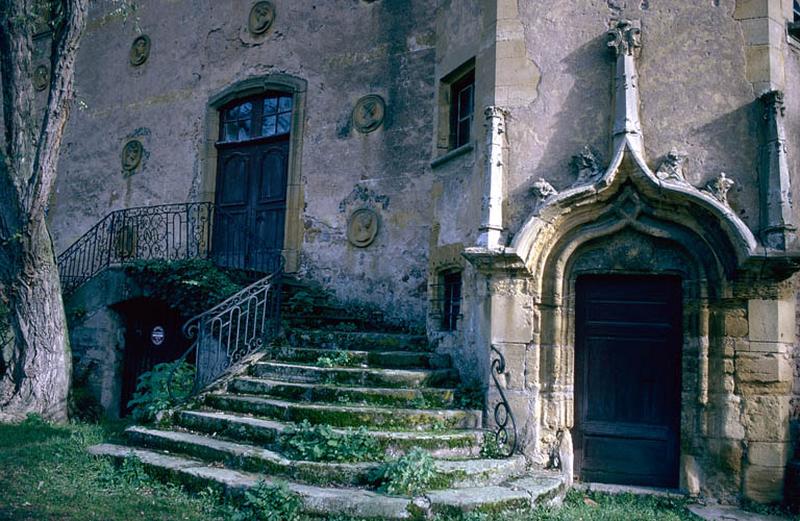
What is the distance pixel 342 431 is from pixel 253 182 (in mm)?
6962

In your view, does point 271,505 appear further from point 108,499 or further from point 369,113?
point 369,113

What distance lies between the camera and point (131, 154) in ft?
43.7

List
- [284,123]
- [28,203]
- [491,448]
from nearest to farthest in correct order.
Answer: [491,448] < [28,203] < [284,123]

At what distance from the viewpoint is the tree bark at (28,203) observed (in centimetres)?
891

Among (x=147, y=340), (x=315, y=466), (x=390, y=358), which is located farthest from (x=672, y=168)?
(x=147, y=340)

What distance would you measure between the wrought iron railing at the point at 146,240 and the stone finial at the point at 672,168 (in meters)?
7.56

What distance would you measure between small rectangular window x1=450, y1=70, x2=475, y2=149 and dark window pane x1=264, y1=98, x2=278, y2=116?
13.5 ft

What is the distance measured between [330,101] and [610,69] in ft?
17.3

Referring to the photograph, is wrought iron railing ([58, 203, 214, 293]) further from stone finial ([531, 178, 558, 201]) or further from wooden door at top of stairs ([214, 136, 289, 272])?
stone finial ([531, 178, 558, 201])

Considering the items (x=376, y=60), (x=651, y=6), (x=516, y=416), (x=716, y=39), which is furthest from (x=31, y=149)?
(x=716, y=39)

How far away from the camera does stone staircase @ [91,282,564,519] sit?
5477 mm

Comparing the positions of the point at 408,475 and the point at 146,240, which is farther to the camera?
the point at 146,240

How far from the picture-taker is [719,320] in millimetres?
6609

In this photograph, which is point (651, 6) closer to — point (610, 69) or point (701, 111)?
point (610, 69)
